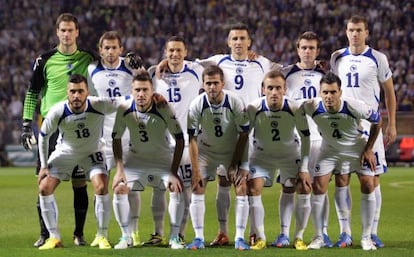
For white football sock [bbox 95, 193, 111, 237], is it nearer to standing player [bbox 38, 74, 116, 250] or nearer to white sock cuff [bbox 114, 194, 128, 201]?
standing player [bbox 38, 74, 116, 250]

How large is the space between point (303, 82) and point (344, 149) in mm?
887

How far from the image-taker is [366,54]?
31.5 feet

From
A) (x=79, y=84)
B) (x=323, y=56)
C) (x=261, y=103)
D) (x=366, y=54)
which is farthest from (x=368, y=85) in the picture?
(x=323, y=56)

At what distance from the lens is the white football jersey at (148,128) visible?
9092 millimetres

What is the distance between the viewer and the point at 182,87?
32.0 feet

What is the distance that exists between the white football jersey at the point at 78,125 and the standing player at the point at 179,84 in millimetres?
705

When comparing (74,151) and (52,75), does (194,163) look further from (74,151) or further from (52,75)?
(52,75)

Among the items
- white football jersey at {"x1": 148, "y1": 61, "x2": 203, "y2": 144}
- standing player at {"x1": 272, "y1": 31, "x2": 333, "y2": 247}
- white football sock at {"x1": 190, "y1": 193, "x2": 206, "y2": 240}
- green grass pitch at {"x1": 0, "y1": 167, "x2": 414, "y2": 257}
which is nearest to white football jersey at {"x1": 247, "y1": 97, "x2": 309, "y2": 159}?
standing player at {"x1": 272, "y1": 31, "x2": 333, "y2": 247}

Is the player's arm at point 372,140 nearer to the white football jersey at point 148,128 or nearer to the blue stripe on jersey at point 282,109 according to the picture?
the blue stripe on jersey at point 282,109

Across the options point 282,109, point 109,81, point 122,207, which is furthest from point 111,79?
point 282,109

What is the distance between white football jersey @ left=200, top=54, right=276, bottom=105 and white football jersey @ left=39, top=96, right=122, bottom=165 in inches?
51.7

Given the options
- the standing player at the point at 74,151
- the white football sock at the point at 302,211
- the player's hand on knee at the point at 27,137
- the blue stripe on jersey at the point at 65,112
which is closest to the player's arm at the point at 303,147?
the white football sock at the point at 302,211

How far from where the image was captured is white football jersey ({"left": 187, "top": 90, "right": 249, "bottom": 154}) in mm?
9031

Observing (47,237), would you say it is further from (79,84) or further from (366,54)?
(366,54)
